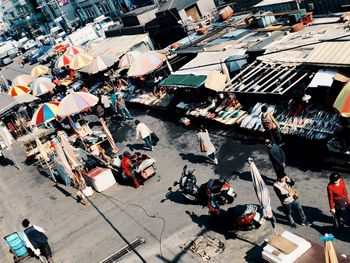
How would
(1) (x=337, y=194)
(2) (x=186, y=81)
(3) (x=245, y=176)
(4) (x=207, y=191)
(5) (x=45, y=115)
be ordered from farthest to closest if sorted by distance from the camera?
(5) (x=45, y=115) < (2) (x=186, y=81) < (3) (x=245, y=176) < (4) (x=207, y=191) < (1) (x=337, y=194)

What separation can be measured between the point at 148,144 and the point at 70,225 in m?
5.71

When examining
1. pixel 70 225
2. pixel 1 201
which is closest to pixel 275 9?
pixel 70 225

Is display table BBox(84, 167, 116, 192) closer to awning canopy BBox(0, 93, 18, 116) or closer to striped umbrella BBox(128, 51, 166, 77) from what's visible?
striped umbrella BBox(128, 51, 166, 77)

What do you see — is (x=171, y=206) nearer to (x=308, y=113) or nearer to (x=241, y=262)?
(x=241, y=262)

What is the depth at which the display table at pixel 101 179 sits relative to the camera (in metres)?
17.8

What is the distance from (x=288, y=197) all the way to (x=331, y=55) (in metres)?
6.71

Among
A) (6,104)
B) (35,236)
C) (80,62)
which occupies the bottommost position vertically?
(35,236)

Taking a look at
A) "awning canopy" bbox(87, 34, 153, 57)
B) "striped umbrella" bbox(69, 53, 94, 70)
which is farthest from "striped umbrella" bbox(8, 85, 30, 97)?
"awning canopy" bbox(87, 34, 153, 57)

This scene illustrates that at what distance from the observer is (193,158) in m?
17.6

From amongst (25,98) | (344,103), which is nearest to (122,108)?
(25,98)

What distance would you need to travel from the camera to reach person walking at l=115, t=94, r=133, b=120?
24733 mm

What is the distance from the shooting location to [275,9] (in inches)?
938

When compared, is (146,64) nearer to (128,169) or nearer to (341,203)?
(128,169)

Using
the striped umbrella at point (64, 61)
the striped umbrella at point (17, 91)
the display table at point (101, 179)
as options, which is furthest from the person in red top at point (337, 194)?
the striped umbrella at point (64, 61)
